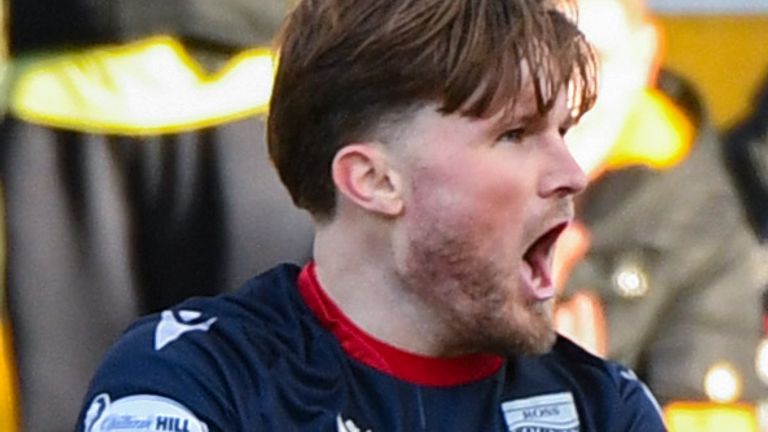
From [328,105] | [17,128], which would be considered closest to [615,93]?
[17,128]

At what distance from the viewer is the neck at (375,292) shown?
186 centimetres

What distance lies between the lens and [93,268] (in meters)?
2.99

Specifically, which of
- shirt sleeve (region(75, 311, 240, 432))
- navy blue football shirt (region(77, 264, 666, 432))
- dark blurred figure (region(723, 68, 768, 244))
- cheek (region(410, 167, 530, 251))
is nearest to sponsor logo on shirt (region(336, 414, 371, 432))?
navy blue football shirt (region(77, 264, 666, 432))

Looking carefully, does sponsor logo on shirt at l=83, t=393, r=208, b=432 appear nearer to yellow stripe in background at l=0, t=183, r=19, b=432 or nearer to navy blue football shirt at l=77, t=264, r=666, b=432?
navy blue football shirt at l=77, t=264, r=666, b=432

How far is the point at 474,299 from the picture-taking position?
183 cm

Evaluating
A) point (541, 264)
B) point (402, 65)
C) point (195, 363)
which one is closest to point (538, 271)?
point (541, 264)

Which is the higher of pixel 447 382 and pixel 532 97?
pixel 532 97

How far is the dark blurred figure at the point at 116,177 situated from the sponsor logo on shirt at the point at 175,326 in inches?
45.6

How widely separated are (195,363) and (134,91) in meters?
1.31

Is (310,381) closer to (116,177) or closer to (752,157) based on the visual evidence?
(116,177)

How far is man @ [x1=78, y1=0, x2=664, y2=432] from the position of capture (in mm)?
1791

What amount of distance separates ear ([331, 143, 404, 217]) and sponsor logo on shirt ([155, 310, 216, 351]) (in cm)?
19

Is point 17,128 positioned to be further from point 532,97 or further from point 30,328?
point 532,97

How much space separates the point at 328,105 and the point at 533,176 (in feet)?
0.74
